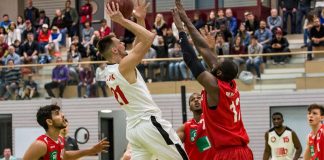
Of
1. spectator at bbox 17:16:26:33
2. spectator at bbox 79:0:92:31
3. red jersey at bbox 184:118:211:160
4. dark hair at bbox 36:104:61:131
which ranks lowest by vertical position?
red jersey at bbox 184:118:211:160

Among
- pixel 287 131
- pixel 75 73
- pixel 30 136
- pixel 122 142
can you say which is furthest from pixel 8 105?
pixel 287 131

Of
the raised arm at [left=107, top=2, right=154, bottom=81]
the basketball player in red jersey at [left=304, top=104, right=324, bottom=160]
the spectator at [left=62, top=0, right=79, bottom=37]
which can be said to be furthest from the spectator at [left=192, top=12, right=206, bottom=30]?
the raised arm at [left=107, top=2, right=154, bottom=81]

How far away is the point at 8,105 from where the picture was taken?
939 inches

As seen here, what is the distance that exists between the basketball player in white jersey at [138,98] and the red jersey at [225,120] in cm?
62

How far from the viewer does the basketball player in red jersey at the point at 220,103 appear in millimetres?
8047

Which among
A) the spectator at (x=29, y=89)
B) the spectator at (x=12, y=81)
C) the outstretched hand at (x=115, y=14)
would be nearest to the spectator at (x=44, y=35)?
the spectator at (x=12, y=81)

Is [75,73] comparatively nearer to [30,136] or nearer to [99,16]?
[30,136]

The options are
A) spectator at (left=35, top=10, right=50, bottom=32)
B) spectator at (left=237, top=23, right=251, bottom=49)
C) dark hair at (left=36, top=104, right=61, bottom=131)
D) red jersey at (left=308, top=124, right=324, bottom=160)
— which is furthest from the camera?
spectator at (left=35, top=10, right=50, bottom=32)

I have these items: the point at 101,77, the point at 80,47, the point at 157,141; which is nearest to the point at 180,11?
the point at 157,141

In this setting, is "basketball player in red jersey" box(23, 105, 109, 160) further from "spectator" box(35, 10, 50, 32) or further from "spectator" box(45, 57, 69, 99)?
"spectator" box(35, 10, 50, 32)

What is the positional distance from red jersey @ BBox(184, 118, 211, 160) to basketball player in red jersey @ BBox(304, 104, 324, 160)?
261 centimetres

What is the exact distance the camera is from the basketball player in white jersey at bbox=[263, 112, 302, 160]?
16312 millimetres

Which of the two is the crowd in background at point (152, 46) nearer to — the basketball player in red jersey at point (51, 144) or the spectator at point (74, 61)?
the spectator at point (74, 61)

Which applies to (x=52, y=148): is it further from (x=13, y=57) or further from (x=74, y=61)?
(x=13, y=57)
